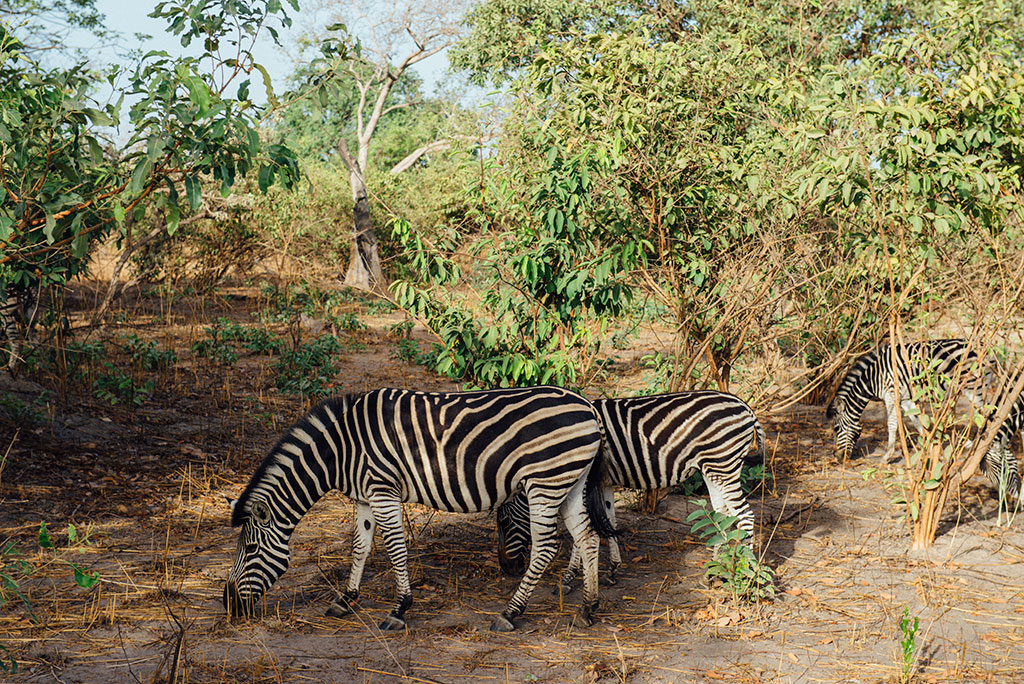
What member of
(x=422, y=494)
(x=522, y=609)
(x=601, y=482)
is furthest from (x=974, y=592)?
(x=422, y=494)

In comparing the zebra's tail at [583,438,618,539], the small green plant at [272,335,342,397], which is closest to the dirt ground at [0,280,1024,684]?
the zebra's tail at [583,438,618,539]

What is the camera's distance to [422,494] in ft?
19.0

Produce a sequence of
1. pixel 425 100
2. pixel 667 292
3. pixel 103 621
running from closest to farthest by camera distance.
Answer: pixel 103 621
pixel 667 292
pixel 425 100

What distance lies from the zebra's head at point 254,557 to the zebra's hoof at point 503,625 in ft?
4.36

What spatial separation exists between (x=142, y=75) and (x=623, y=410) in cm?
392

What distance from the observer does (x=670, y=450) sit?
6410 mm

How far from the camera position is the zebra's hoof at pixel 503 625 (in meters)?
5.44

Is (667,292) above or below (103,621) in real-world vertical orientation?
above

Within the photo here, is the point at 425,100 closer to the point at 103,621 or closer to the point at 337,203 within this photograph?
the point at 337,203

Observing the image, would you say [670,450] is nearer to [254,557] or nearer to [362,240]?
[254,557]

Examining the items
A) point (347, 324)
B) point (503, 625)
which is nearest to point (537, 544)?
Answer: point (503, 625)

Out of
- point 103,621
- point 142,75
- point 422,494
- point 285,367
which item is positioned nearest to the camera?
point 142,75

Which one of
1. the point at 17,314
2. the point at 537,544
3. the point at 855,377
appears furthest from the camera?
the point at 855,377

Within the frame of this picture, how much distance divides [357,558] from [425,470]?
29.0 inches
